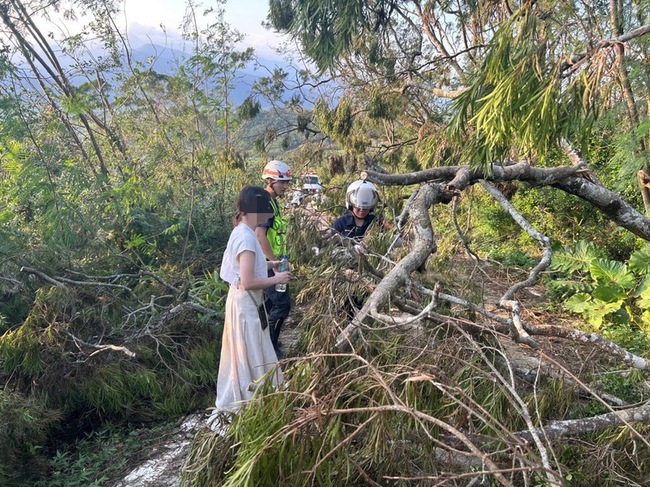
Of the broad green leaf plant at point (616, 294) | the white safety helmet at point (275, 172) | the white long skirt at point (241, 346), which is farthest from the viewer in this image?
the broad green leaf plant at point (616, 294)

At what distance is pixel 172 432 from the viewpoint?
3432 mm

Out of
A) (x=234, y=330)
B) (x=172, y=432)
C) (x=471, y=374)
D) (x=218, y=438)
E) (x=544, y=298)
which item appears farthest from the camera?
(x=544, y=298)

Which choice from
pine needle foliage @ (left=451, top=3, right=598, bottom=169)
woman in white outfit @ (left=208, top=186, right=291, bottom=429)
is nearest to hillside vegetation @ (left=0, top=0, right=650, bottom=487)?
pine needle foliage @ (left=451, top=3, right=598, bottom=169)

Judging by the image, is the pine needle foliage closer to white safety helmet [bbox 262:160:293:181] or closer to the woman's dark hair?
the woman's dark hair

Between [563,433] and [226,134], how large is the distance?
23.3 feet

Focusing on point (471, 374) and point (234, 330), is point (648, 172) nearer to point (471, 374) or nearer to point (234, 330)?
point (471, 374)

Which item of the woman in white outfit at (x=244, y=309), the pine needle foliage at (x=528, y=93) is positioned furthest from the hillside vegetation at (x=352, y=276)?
the woman in white outfit at (x=244, y=309)

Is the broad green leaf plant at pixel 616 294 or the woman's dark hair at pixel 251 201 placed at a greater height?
the woman's dark hair at pixel 251 201

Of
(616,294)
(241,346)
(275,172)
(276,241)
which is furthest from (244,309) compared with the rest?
(616,294)

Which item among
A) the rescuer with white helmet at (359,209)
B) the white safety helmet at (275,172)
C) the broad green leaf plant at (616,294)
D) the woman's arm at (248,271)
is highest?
the white safety helmet at (275,172)

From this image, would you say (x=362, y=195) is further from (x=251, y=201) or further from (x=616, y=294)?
(x=616, y=294)

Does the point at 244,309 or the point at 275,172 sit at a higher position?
the point at 275,172

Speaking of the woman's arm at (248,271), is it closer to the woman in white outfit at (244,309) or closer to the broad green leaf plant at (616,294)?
the woman in white outfit at (244,309)

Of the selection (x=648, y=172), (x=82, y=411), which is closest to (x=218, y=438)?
(x=82, y=411)
